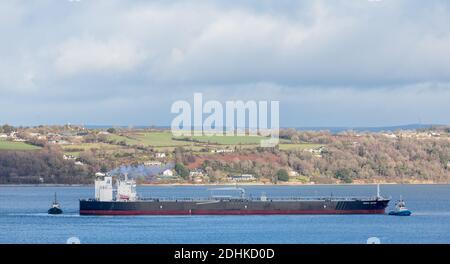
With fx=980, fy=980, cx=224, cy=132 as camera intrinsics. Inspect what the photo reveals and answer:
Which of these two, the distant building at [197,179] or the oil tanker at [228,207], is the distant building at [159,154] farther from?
the oil tanker at [228,207]

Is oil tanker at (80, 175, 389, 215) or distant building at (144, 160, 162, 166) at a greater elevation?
distant building at (144, 160, 162, 166)

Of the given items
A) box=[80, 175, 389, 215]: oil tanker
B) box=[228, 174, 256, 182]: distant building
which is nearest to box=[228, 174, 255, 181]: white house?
box=[228, 174, 256, 182]: distant building

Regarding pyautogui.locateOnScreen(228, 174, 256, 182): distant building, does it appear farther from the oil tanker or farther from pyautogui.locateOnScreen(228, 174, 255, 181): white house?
the oil tanker

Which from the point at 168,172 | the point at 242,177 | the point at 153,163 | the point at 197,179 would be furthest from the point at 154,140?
the point at 168,172

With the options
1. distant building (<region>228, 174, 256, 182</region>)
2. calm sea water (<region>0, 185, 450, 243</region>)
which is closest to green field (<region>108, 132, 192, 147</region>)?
distant building (<region>228, 174, 256, 182</region>)

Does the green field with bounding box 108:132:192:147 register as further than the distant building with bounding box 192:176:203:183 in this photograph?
No

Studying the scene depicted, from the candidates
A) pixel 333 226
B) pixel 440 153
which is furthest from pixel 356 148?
pixel 333 226

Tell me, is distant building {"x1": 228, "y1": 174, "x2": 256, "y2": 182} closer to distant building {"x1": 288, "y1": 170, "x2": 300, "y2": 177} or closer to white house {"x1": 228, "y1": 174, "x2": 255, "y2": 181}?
white house {"x1": 228, "y1": 174, "x2": 255, "y2": 181}

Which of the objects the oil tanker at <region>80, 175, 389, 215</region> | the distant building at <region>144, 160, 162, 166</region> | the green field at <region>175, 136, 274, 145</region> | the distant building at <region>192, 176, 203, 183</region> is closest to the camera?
the oil tanker at <region>80, 175, 389, 215</region>

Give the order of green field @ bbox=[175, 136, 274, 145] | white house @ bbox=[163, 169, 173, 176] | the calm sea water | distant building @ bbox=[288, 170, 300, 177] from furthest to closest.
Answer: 1. white house @ bbox=[163, 169, 173, 176]
2. distant building @ bbox=[288, 170, 300, 177]
3. green field @ bbox=[175, 136, 274, 145]
4. the calm sea water

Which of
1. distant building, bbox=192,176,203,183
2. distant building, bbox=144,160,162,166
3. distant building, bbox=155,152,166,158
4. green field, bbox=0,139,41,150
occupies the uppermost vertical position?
green field, bbox=0,139,41,150

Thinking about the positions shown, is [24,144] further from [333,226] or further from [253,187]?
[333,226]
